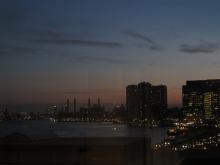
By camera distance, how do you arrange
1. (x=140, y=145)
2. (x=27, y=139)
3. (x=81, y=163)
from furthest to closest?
1. (x=27, y=139)
2. (x=140, y=145)
3. (x=81, y=163)

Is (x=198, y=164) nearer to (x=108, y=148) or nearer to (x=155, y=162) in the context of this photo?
(x=155, y=162)

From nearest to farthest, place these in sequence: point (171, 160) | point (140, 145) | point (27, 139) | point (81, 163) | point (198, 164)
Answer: point (81, 163)
point (140, 145)
point (27, 139)
point (171, 160)
point (198, 164)

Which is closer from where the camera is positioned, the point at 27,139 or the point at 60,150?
the point at 60,150

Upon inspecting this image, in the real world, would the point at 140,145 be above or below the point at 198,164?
above

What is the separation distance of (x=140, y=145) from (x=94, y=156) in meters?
1.79

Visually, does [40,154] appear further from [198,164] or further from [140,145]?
[198,164]

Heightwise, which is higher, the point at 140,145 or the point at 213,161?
the point at 140,145

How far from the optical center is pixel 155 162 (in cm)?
1375

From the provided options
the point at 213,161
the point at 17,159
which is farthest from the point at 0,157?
the point at 213,161

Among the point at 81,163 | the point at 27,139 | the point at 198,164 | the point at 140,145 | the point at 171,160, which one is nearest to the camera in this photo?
the point at 81,163

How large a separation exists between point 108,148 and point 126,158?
0.43 metres

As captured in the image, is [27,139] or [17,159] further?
[27,139]

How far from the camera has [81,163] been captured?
9.68 m

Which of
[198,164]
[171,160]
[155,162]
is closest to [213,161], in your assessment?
[198,164]
